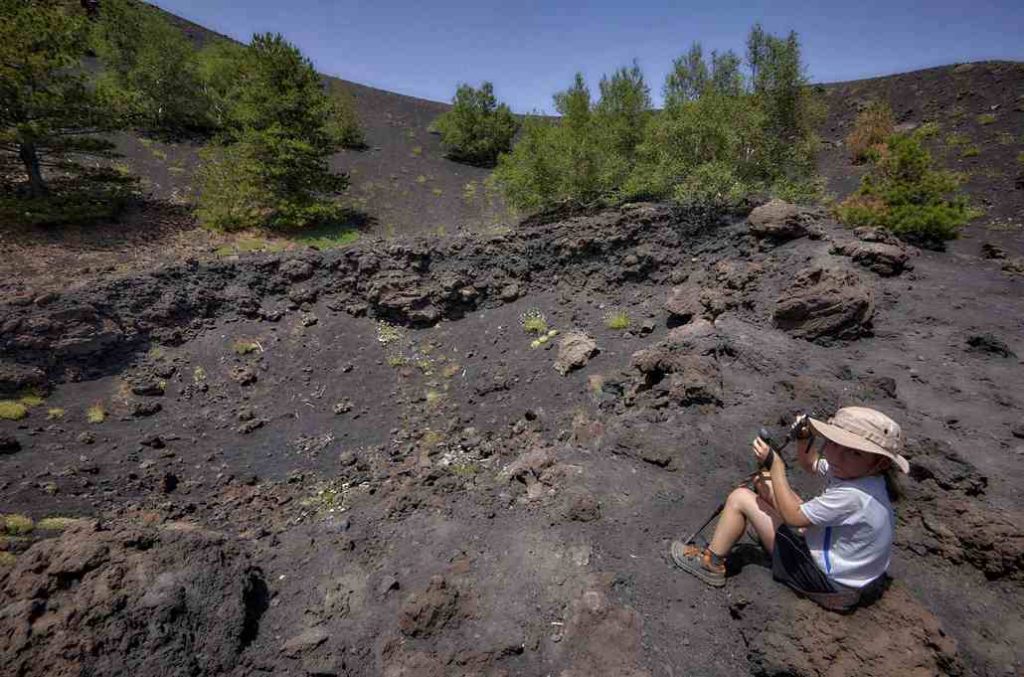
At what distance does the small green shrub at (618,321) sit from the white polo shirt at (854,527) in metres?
7.03

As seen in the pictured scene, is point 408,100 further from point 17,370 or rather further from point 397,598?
point 397,598

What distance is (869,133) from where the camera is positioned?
78.6 ft

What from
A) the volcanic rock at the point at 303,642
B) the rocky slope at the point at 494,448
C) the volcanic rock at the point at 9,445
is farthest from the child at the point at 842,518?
the volcanic rock at the point at 9,445

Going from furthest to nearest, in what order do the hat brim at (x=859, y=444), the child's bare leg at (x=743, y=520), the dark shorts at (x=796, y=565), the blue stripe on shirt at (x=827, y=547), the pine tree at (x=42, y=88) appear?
the pine tree at (x=42, y=88)
the child's bare leg at (x=743, y=520)
the dark shorts at (x=796, y=565)
the blue stripe on shirt at (x=827, y=547)
the hat brim at (x=859, y=444)

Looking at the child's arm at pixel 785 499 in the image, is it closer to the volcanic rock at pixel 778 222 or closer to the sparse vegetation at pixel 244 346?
the volcanic rock at pixel 778 222

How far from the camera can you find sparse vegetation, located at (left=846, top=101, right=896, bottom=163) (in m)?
23.4

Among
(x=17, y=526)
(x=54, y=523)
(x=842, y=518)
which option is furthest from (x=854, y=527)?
(x=17, y=526)

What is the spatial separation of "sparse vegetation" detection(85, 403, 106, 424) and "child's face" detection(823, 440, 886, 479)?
12.0 m

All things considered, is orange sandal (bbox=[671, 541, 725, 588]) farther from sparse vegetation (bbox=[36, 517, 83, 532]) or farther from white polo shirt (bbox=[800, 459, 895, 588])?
sparse vegetation (bbox=[36, 517, 83, 532])

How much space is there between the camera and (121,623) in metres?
3.53

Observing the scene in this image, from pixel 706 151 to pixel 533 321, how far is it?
723 cm

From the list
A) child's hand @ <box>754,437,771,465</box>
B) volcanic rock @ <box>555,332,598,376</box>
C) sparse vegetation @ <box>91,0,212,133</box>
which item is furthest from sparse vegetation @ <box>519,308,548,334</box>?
sparse vegetation @ <box>91,0,212,133</box>

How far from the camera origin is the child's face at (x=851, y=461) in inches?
120

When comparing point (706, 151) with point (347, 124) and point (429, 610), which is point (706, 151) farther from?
point (347, 124)
